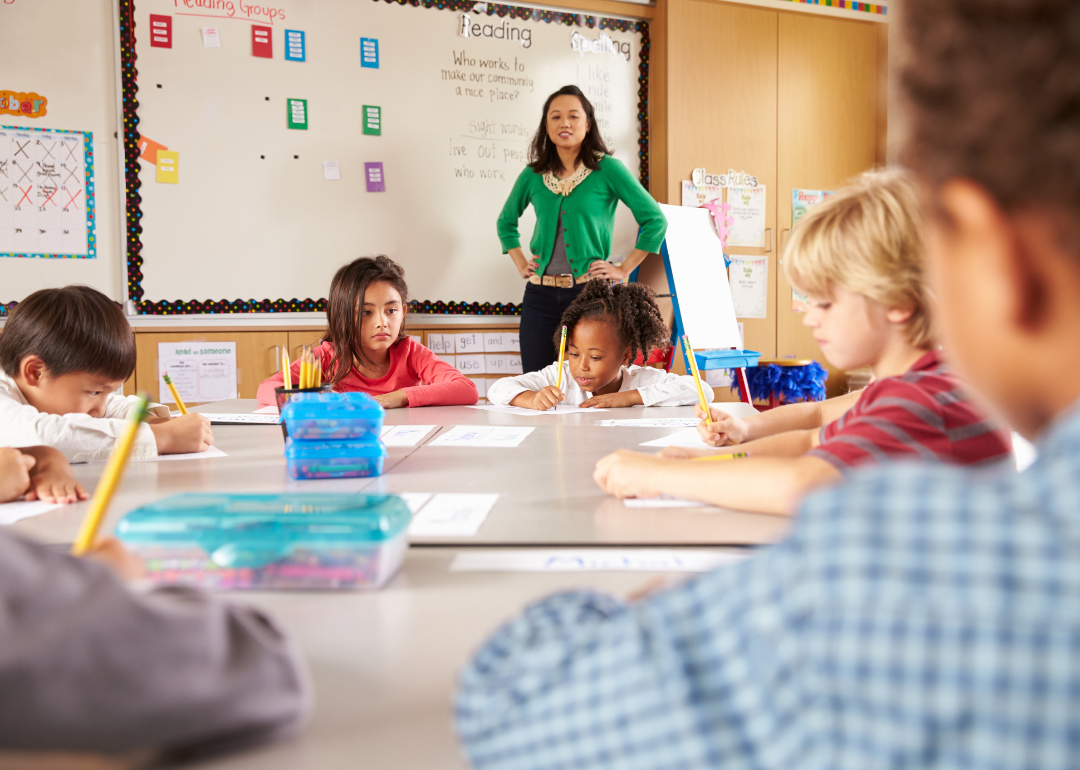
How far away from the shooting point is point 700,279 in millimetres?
3672

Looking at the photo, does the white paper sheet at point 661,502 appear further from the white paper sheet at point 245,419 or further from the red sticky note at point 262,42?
the red sticky note at point 262,42

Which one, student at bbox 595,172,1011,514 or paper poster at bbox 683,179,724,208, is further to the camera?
paper poster at bbox 683,179,724,208

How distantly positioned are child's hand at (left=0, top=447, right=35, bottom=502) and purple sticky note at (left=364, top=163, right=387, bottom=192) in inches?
108

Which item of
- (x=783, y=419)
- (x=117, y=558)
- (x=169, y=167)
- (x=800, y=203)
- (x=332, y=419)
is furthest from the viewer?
(x=800, y=203)

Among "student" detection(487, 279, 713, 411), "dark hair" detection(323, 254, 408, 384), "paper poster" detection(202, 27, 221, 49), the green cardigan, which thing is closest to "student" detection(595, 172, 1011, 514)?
"student" detection(487, 279, 713, 411)

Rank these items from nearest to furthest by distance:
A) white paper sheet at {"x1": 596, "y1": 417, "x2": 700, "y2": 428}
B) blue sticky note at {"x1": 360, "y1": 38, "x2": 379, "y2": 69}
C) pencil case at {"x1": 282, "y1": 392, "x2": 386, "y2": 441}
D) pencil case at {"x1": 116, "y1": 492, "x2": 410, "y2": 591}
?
pencil case at {"x1": 116, "y1": 492, "x2": 410, "y2": 591}
pencil case at {"x1": 282, "y1": 392, "x2": 386, "y2": 441}
white paper sheet at {"x1": 596, "y1": 417, "x2": 700, "y2": 428}
blue sticky note at {"x1": 360, "y1": 38, "x2": 379, "y2": 69}

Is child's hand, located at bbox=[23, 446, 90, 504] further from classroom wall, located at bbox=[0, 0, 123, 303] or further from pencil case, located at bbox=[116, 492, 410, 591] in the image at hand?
classroom wall, located at bbox=[0, 0, 123, 303]

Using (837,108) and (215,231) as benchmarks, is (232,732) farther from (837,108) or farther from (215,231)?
(837,108)

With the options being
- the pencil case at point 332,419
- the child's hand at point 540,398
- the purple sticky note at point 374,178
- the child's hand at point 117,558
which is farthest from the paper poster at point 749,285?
the child's hand at point 117,558

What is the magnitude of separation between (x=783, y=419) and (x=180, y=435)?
1071 millimetres

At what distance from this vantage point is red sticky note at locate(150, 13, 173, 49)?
3.16 meters

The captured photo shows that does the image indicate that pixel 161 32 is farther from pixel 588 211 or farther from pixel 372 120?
pixel 588 211

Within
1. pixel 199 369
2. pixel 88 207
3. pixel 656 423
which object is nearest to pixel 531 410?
pixel 656 423

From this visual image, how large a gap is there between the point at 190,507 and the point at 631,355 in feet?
6.84
